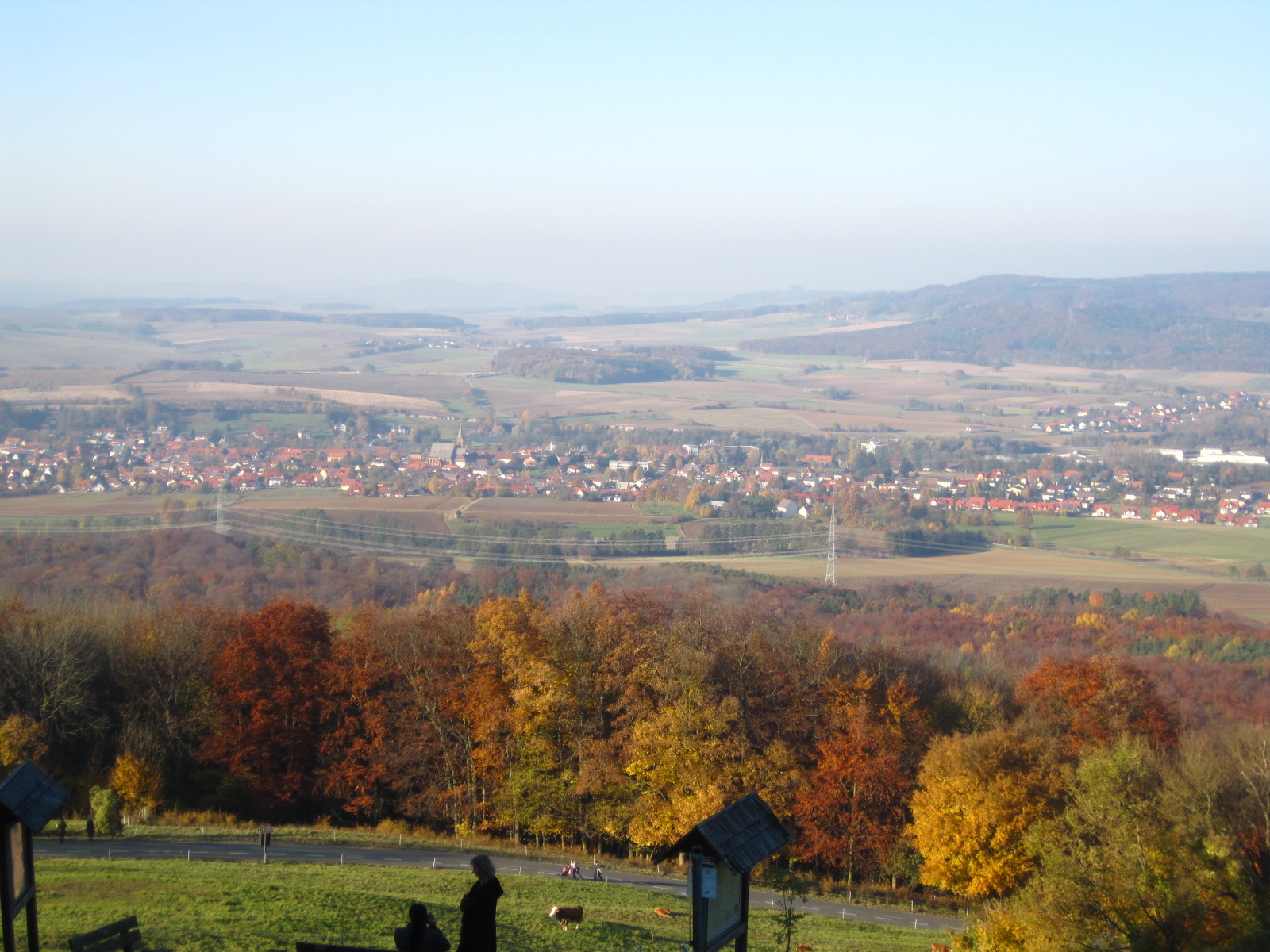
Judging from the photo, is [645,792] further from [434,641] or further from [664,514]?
[664,514]

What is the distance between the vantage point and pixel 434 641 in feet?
85.3

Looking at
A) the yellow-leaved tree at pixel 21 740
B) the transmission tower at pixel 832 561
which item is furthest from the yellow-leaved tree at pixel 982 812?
the transmission tower at pixel 832 561

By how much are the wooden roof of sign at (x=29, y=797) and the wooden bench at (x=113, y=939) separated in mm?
2527

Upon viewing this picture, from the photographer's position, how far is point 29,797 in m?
6.68

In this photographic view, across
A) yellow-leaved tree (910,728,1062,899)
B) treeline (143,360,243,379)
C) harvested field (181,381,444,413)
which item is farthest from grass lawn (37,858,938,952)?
treeline (143,360,243,379)

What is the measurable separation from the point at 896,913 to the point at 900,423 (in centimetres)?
10528

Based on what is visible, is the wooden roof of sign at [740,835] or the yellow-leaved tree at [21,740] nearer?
the wooden roof of sign at [740,835]

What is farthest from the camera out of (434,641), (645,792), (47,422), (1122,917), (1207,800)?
(47,422)

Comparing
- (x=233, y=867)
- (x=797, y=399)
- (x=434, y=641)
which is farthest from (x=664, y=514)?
(x=797, y=399)

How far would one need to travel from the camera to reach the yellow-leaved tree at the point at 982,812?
67.3 ft

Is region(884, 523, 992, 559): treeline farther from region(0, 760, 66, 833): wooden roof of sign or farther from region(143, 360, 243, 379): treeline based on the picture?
region(143, 360, 243, 379): treeline

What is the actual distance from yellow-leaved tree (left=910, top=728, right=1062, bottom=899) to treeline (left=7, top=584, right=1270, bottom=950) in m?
0.05

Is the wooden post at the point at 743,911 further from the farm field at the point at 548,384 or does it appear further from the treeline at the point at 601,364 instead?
the treeline at the point at 601,364

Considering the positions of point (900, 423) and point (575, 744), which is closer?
point (575, 744)
